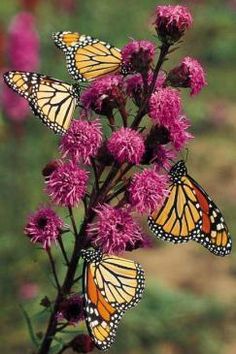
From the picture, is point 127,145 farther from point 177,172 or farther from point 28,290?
point 28,290

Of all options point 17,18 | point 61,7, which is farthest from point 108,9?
point 17,18

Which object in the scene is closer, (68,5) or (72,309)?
(72,309)

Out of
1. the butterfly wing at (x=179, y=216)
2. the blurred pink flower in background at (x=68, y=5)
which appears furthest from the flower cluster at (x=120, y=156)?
the blurred pink flower in background at (x=68, y=5)

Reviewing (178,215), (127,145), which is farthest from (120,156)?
(178,215)

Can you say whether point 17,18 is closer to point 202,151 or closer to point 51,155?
point 51,155

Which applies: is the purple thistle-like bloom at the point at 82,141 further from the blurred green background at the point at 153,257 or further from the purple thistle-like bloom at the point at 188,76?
the blurred green background at the point at 153,257

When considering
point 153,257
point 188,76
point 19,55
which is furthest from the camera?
point 153,257
